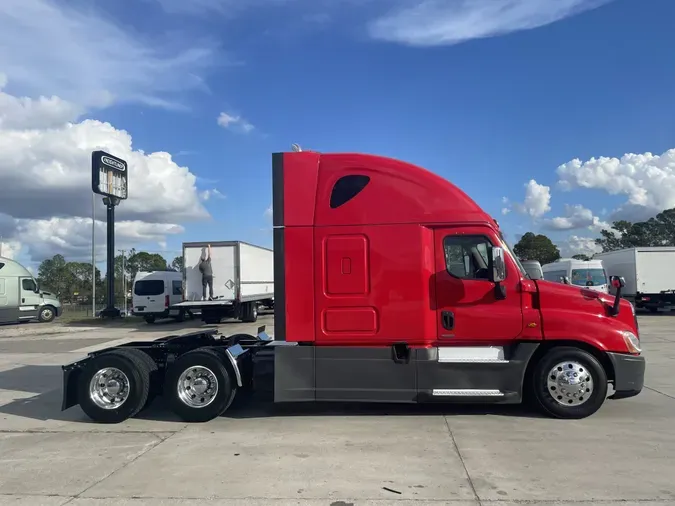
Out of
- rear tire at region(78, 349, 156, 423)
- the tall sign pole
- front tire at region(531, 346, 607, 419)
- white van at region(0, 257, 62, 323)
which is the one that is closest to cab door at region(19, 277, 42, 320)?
white van at region(0, 257, 62, 323)

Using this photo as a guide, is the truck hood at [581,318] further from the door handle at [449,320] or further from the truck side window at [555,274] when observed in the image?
the truck side window at [555,274]

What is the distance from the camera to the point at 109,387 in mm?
7359

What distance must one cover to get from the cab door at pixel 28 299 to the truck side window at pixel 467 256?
2696cm

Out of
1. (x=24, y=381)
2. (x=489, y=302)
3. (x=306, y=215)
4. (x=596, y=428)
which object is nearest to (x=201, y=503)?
(x=306, y=215)

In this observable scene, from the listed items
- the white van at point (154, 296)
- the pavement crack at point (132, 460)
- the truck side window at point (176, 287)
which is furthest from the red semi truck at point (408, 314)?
the truck side window at point (176, 287)

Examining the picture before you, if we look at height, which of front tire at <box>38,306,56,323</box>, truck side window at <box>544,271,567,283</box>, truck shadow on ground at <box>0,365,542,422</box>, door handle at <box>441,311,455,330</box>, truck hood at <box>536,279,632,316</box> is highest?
truck side window at <box>544,271,567,283</box>

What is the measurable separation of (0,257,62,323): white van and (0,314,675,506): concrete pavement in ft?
71.3

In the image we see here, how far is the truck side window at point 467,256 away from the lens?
6922mm

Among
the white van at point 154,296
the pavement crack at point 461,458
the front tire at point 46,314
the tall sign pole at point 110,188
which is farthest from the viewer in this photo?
the tall sign pole at point 110,188

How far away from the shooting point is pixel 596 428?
6523 mm

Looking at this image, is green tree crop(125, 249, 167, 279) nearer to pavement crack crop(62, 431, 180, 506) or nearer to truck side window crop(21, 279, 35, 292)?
truck side window crop(21, 279, 35, 292)

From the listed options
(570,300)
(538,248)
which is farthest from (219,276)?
(538,248)

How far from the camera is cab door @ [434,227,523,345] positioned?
686cm

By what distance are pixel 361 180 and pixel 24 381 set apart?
8.36m
